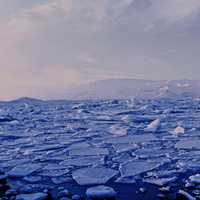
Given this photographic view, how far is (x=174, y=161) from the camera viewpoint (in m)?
5.26

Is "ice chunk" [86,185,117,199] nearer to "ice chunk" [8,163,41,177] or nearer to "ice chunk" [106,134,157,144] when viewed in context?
"ice chunk" [8,163,41,177]

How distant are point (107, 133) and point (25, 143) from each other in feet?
6.96

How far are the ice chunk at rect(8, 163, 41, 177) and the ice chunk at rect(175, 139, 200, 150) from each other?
2616 millimetres

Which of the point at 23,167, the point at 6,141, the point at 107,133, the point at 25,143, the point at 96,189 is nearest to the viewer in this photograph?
the point at 96,189

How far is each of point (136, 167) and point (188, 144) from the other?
2049 millimetres

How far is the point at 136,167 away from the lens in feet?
16.2

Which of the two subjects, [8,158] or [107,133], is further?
[107,133]

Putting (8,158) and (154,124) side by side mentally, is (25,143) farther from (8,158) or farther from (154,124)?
(154,124)

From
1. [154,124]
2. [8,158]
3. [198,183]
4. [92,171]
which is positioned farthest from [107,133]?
[198,183]

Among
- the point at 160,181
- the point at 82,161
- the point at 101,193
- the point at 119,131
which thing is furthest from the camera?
the point at 119,131

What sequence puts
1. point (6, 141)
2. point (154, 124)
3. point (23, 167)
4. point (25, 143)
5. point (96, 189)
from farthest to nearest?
point (154, 124) → point (6, 141) → point (25, 143) → point (23, 167) → point (96, 189)

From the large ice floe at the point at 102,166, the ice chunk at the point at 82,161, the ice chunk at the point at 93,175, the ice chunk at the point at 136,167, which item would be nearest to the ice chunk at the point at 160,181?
the large ice floe at the point at 102,166

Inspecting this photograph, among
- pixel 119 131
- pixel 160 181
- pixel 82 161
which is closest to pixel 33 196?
pixel 160 181

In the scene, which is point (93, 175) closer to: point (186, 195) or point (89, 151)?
point (186, 195)
